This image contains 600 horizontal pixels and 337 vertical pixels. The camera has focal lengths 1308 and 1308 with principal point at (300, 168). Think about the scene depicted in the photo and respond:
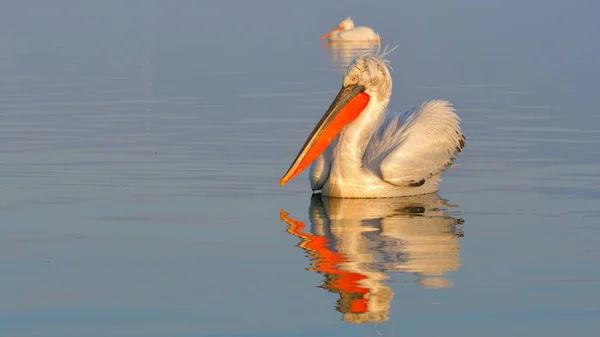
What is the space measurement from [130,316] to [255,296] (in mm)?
641

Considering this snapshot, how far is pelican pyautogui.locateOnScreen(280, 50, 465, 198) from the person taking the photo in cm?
905

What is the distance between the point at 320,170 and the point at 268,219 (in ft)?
4.10

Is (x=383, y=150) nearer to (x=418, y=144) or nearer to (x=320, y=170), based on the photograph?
(x=418, y=144)

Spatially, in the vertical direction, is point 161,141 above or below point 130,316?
above

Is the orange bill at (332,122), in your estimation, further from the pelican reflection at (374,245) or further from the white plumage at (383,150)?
the pelican reflection at (374,245)

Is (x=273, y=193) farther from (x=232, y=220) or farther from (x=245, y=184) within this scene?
(x=232, y=220)

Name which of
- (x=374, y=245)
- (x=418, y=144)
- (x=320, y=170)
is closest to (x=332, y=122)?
(x=320, y=170)

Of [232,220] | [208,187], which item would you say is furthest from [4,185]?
[232,220]

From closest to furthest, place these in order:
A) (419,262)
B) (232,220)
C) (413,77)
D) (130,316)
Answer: (130,316) < (419,262) < (232,220) < (413,77)

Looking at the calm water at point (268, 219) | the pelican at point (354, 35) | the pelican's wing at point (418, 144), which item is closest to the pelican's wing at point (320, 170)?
the calm water at point (268, 219)

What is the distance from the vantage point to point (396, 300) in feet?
19.2

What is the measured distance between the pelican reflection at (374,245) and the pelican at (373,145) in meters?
0.11

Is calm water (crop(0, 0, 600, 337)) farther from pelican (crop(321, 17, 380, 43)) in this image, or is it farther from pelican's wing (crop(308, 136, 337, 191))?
pelican (crop(321, 17, 380, 43))

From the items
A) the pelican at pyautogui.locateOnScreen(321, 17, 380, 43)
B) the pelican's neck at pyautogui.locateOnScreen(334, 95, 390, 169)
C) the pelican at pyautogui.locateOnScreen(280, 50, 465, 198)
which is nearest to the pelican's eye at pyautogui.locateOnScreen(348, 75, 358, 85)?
the pelican at pyautogui.locateOnScreen(280, 50, 465, 198)
